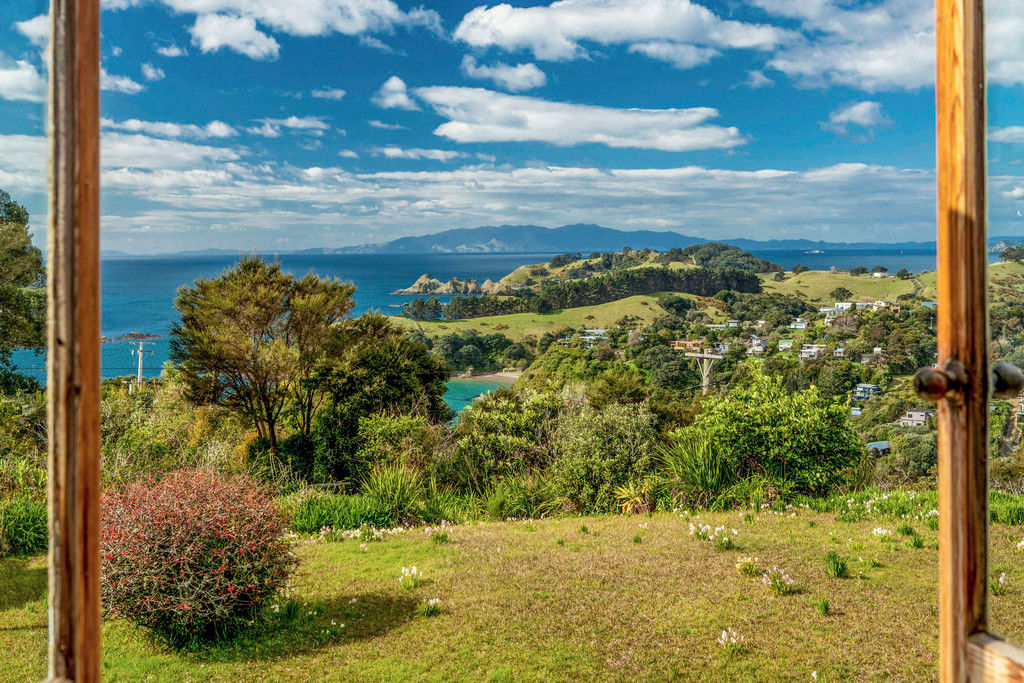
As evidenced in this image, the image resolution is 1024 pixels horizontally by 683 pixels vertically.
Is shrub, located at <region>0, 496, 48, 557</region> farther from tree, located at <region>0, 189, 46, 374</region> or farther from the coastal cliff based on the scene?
the coastal cliff

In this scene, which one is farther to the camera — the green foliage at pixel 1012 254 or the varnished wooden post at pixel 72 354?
the green foliage at pixel 1012 254

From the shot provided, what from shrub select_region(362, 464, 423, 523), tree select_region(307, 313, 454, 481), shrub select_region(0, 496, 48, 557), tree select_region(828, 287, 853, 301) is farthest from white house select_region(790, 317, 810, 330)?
shrub select_region(0, 496, 48, 557)

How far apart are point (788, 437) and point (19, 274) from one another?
19.2 feet

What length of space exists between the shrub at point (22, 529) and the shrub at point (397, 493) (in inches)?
107

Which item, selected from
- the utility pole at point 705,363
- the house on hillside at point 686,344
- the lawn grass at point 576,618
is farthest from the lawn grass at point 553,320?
the lawn grass at point 576,618

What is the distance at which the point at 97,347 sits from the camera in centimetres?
113

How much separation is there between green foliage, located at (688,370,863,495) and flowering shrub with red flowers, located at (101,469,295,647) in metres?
4.43

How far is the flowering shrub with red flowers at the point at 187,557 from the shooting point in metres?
2.94

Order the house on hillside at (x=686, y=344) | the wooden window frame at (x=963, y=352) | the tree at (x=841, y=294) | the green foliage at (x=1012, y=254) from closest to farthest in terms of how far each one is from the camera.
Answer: the wooden window frame at (x=963, y=352)
the green foliage at (x=1012, y=254)
the house on hillside at (x=686, y=344)
the tree at (x=841, y=294)

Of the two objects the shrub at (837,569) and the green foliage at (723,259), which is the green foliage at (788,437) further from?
the green foliage at (723,259)

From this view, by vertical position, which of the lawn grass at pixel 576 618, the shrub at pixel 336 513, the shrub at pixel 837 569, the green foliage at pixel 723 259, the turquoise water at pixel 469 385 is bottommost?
the turquoise water at pixel 469 385

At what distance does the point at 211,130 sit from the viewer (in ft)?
147

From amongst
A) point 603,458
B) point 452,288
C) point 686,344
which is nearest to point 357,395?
point 603,458

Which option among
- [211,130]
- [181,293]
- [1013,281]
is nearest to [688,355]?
[181,293]
